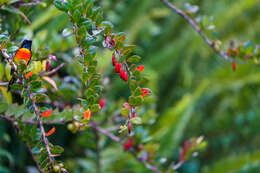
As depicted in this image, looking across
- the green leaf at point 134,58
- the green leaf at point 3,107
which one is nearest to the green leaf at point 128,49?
the green leaf at point 134,58

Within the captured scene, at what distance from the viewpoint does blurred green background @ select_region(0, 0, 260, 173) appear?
85 cm

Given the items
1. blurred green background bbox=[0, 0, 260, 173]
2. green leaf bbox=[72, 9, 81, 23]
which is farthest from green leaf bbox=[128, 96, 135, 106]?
blurred green background bbox=[0, 0, 260, 173]

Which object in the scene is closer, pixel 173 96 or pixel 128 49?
pixel 128 49

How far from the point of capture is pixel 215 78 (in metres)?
1.24

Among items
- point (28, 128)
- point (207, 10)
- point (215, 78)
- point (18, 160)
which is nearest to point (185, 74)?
point (215, 78)

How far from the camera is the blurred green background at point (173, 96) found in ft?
2.79

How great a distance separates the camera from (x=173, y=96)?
1324 mm

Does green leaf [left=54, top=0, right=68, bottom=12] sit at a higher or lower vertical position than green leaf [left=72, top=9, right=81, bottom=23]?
higher

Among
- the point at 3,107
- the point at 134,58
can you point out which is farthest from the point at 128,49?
the point at 3,107

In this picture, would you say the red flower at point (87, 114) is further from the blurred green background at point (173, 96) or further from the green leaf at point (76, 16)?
the blurred green background at point (173, 96)

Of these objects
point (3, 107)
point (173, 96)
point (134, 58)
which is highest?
Result: point (173, 96)

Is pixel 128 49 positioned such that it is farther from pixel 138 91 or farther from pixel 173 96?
pixel 173 96

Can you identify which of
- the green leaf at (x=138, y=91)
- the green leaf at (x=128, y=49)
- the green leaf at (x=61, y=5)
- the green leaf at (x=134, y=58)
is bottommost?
the green leaf at (x=138, y=91)

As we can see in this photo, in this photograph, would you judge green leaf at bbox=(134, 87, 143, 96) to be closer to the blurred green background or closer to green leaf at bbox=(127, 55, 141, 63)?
green leaf at bbox=(127, 55, 141, 63)
